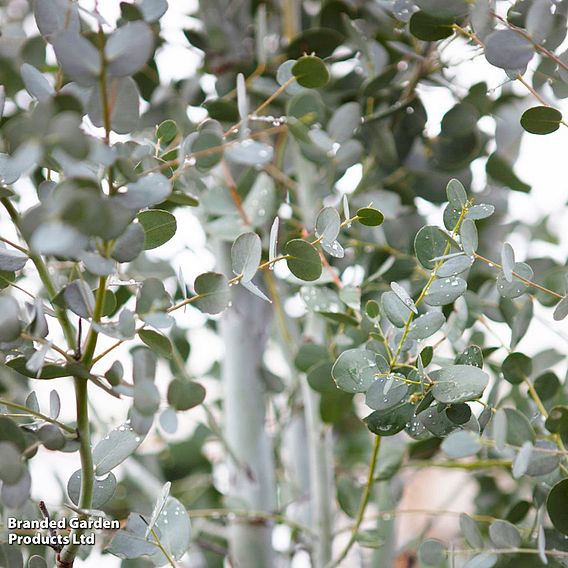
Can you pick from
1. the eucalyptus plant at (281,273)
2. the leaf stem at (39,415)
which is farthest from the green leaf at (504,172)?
the leaf stem at (39,415)

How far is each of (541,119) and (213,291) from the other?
23cm

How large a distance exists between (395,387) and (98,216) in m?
0.20

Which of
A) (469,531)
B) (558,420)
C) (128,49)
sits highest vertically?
(128,49)

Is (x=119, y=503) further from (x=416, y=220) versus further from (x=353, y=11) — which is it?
(x=353, y=11)

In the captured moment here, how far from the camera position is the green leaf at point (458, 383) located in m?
0.35

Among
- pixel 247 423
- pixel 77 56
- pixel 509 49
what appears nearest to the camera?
pixel 77 56

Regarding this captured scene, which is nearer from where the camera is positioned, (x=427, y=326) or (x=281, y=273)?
(x=427, y=326)

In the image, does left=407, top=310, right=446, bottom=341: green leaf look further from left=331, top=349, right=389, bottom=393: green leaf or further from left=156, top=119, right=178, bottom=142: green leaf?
left=156, top=119, right=178, bottom=142: green leaf

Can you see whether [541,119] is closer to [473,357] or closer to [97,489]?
[473,357]

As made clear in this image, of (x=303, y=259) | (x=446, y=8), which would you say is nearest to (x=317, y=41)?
→ (x=446, y=8)

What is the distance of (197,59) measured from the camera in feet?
2.60

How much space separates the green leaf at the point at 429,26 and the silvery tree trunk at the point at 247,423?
341mm

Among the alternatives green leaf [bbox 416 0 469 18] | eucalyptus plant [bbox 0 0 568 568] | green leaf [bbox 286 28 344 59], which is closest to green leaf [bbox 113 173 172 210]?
eucalyptus plant [bbox 0 0 568 568]

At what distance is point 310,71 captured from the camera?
45 centimetres
